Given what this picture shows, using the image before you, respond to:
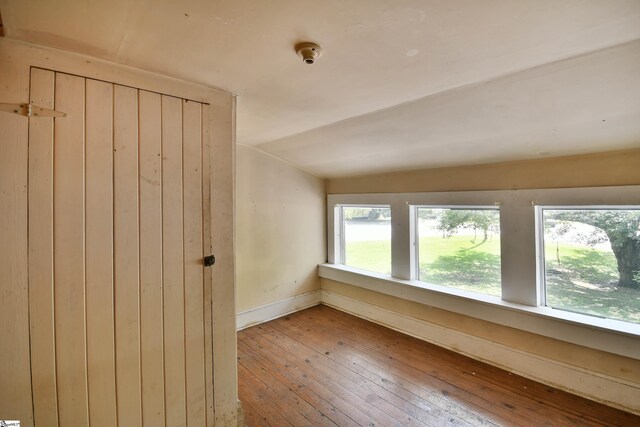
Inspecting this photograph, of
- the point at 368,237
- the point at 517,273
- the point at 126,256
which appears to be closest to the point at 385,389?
the point at 517,273

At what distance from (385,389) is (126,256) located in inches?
76.9

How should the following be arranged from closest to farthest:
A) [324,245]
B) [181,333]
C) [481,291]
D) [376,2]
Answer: [376,2] < [181,333] < [481,291] < [324,245]

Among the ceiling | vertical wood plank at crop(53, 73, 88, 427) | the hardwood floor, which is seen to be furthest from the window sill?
vertical wood plank at crop(53, 73, 88, 427)

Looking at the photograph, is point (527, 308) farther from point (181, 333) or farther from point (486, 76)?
point (181, 333)

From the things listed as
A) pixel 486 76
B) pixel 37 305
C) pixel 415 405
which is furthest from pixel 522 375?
pixel 37 305

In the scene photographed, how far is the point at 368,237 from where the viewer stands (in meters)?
3.64

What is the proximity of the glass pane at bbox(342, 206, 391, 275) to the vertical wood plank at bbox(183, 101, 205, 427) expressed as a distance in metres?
2.33

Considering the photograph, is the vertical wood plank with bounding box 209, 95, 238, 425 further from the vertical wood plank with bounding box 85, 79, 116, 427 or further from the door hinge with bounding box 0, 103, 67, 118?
the door hinge with bounding box 0, 103, 67, 118

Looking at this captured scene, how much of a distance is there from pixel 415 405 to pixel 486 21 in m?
2.21

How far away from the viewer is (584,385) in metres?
2.02

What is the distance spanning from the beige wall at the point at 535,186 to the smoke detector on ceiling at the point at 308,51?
2019 mm

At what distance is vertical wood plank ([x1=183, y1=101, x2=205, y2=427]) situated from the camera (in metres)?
1.52

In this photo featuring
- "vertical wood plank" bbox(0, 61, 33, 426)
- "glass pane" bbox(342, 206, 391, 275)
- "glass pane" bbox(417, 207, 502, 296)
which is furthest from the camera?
"glass pane" bbox(342, 206, 391, 275)

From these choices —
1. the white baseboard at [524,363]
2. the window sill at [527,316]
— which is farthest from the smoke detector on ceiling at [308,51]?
the white baseboard at [524,363]
